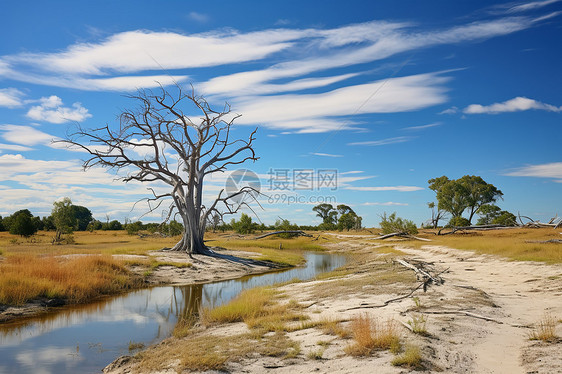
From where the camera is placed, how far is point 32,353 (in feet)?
30.7

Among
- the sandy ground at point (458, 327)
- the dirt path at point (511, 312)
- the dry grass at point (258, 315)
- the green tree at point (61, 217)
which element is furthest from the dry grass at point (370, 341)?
the green tree at point (61, 217)

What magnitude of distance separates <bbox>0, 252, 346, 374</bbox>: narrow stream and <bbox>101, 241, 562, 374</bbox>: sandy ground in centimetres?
146

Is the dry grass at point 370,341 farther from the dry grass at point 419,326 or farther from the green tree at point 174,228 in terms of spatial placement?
the green tree at point 174,228

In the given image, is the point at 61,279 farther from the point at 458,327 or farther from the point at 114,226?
the point at 114,226

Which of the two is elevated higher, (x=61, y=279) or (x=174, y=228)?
(x=174, y=228)

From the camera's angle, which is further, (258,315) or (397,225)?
(397,225)

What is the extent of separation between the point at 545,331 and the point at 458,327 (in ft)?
5.00

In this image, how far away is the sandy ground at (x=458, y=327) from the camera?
21.5 feet

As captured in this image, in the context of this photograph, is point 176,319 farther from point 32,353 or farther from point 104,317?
point 32,353

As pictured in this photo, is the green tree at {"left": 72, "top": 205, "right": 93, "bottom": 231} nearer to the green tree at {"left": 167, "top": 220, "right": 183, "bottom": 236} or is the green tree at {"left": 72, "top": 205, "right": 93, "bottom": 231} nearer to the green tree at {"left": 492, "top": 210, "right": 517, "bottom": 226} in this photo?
the green tree at {"left": 167, "top": 220, "right": 183, "bottom": 236}

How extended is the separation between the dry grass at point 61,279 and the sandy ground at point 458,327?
8.25 metres

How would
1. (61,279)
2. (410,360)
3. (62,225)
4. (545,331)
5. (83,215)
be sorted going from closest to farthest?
1. (410,360)
2. (545,331)
3. (61,279)
4. (62,225)
5. (83,215)

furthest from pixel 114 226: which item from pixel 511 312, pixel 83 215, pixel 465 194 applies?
pixel 511 312

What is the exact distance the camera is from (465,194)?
231ft
